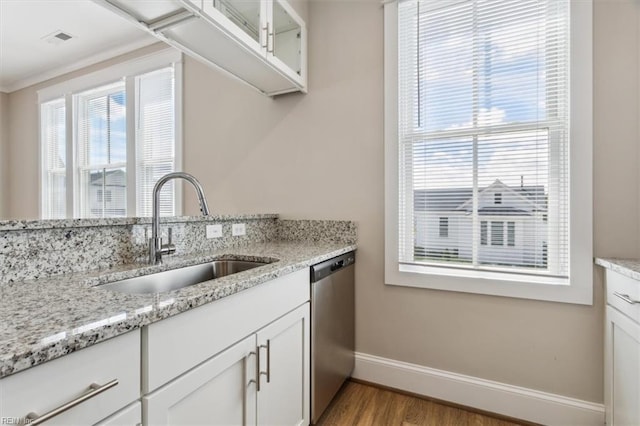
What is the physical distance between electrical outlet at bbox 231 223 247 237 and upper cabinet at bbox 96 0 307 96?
955 millimetres

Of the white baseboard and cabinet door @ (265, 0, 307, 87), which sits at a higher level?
cabinet door @ (265, 0, 307, 87)

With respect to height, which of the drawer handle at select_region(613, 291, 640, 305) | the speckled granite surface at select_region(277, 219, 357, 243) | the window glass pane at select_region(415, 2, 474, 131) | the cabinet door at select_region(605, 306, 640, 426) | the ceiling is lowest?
the cabinet door at select_region(605, 306, 640, 426)

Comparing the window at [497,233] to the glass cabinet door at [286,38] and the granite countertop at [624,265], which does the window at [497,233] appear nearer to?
the granite countertop at [624,265]

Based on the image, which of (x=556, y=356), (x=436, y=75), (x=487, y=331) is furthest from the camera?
(x=436, y=75)

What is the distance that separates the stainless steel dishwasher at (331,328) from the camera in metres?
1.51

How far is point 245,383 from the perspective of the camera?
1055mm

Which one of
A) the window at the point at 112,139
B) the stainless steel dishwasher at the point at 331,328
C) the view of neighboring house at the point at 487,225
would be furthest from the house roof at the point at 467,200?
the window at the point at 112,139

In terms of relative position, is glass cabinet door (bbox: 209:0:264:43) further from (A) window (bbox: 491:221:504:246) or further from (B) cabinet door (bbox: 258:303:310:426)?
(A) window (bbox: 491:221:504:246)

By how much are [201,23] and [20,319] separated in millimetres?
1318

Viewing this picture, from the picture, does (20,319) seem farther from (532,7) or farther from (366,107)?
(532,7)

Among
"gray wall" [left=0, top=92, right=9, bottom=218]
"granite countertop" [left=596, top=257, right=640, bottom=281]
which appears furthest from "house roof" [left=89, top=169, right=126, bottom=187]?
"granite countertop" [left=596, top=257, right=640, bottom=281]

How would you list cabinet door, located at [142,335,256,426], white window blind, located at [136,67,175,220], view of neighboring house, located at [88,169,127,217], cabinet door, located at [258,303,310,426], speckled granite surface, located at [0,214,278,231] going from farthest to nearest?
view of neighboring house, located at [88,169,127,217], white window blind, located at [136,67,175,220], cabinet door, located at [258,303,310,426], speckled granite surface, located at [0,214,278,231], cabinet door, located at [142,335,256,426]

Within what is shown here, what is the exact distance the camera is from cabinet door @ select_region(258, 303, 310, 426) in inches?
45.1

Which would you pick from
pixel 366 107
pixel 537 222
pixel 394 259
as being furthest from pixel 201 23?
pixel 537 222
